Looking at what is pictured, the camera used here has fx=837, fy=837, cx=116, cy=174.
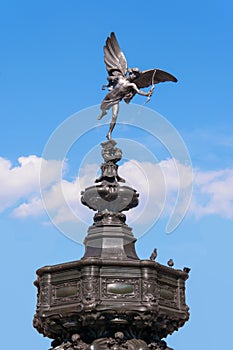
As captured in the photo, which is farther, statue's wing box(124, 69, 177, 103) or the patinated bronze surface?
statue's wing box(124, 69, 177, 103)

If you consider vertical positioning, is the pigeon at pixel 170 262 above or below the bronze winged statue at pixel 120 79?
below

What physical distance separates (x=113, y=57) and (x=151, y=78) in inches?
56.5

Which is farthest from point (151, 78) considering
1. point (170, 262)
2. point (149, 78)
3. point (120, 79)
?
point (170, 262)

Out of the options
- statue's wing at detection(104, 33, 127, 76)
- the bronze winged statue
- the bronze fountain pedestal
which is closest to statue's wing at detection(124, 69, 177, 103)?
the bronze winged statue

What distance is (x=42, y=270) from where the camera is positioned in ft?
78.4

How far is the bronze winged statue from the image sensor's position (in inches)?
1056

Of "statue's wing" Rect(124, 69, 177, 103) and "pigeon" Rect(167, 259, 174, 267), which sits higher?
"statue's wing" Rect(124, 69, 177, 103)

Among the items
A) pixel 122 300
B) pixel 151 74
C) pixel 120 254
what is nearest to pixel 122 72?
pixel 151 74

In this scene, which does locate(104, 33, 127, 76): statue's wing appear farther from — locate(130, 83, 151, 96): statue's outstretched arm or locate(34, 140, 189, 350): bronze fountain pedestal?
locate(34, 140, 189, 350): bronze fountain pedestal

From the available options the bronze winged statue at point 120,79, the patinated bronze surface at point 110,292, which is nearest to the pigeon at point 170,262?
the patinated bronze surface at point 110,292

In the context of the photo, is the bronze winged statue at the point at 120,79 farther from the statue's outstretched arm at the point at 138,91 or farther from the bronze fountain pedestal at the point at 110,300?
the bronze fountain pedestal at the point at 110,300

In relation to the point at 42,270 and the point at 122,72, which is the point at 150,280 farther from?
the point at 122,72

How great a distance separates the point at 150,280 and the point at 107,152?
16.0 feet

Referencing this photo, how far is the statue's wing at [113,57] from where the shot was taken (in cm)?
2731
